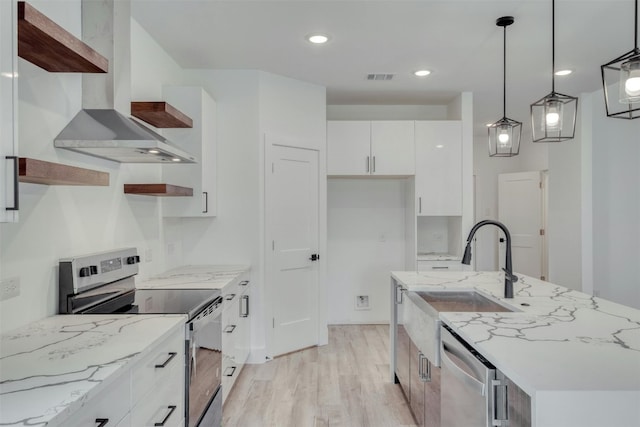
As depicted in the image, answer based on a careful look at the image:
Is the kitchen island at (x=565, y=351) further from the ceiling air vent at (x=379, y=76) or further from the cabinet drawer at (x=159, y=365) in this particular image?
the ceiling air vent at (x=379, y=76)

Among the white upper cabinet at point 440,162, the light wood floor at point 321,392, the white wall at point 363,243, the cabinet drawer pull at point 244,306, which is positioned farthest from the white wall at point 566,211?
the cabinet drawer pull at point 244,306

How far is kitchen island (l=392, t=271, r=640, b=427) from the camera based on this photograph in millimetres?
984

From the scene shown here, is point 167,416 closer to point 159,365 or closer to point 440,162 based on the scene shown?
point 159,365

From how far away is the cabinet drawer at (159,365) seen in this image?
1352 millimetres

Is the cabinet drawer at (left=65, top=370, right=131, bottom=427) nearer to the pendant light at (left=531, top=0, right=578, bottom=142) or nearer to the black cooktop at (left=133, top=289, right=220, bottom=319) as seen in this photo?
the black cooktop at (left=133, top=289, right=220, bottom=319)

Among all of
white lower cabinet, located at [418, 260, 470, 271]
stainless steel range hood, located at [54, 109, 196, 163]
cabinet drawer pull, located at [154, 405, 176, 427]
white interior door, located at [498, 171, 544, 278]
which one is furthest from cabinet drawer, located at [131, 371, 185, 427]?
white interior door, located at [498, 171, 544, 278]

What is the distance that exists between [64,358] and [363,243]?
3.83m

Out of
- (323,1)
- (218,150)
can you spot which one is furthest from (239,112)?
(323,1)

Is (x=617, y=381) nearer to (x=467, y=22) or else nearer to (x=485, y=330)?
(x=485, y=330)

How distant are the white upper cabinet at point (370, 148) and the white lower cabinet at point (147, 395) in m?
2.87

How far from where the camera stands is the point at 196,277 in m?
2.86

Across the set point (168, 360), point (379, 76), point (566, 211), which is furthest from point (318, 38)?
point (566, 211)

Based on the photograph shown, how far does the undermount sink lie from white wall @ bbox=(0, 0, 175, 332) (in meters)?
1.98

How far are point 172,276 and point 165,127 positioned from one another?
1165mm
